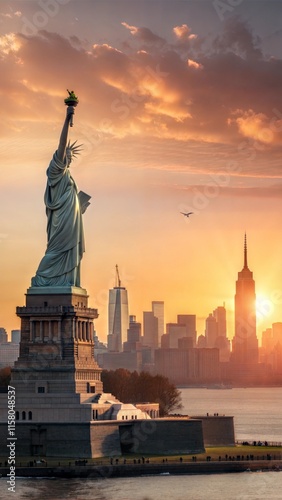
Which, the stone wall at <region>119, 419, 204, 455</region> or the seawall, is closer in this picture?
the seawall

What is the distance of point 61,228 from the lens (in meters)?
116

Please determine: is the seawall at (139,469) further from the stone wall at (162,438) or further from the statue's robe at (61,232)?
the statue's robe at (61,232)

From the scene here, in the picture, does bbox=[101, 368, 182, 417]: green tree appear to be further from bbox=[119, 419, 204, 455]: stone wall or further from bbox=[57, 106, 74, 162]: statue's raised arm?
bbox=[57, 106, 74, 162]: statue's raised arm

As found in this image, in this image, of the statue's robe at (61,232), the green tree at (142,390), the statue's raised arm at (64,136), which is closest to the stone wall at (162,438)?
the statue's robe at (61,232)

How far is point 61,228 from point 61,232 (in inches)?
12.4

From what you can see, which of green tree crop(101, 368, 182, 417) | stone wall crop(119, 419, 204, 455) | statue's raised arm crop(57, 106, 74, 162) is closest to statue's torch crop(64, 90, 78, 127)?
statue's raised arm crop(57, 106, 74, 162)

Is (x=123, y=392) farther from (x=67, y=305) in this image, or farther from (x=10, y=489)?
(x=10, y=489)

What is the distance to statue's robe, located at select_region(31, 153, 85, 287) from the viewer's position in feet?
381

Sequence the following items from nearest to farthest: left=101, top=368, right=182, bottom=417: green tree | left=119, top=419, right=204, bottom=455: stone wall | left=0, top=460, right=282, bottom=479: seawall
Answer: left=0, top=460, right=282, bottom=479: seawall, left=119, top=419, right=204, bottom=455: stone wall, left=101, top=368, right=182, bottom=417: green tree

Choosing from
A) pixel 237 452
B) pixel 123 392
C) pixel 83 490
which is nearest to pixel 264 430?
pixel 123 392

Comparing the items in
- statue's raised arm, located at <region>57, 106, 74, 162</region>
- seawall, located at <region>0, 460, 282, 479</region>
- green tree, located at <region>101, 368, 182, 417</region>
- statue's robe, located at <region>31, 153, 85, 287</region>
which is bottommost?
seawall, located at <region>0, 460, 282, 479</region>

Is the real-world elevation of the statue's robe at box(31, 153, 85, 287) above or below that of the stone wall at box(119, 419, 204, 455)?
above

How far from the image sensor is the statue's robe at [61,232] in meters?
116

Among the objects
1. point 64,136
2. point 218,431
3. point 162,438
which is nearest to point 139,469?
point 162,438
